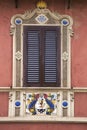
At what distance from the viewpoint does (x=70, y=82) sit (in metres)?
10.7

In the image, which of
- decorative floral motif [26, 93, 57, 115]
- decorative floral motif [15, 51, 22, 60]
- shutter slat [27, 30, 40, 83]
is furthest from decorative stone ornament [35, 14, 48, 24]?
decorative floral motif [26, 93, 57, 115]

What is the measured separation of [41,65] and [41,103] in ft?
3.20

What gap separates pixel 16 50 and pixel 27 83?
0.90 metres

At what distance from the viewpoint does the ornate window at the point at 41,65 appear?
10656mm

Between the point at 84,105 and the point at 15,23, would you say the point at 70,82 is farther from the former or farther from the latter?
the point at 15,23

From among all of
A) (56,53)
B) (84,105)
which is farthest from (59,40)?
(84,105)

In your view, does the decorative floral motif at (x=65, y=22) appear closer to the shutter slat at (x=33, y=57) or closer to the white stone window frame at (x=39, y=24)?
the white stone window frame at (x=39, y=24)

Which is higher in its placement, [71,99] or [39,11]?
[39,11]

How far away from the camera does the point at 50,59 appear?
10.8m

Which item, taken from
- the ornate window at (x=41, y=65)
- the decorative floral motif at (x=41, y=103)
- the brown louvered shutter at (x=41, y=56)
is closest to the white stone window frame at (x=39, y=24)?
the ornate window at (x=41, y=65)

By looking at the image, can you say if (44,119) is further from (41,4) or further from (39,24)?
(41,4)

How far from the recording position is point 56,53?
35.6ft

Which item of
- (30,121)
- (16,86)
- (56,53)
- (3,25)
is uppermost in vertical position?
(3,25)

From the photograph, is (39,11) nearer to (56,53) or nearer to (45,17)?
(45,17)
